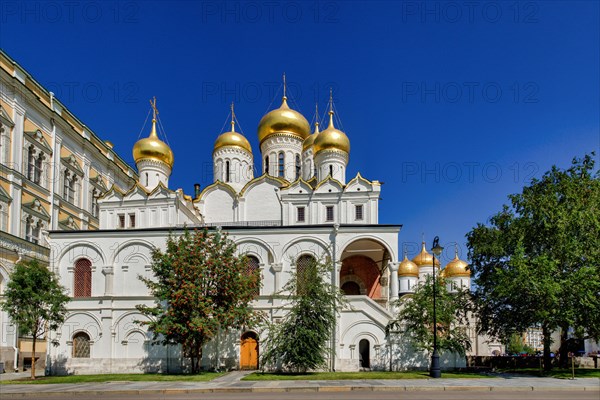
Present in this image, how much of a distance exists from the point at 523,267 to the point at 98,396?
19.2 meters

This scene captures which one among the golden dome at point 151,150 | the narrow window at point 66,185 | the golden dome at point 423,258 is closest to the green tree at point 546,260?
the golden dome at point 151,150

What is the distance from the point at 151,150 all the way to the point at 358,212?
1780 cm

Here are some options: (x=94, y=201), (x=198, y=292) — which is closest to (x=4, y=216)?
(x=94, y=201)

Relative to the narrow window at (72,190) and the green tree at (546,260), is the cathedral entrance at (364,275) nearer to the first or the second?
the green tree at (546,260)

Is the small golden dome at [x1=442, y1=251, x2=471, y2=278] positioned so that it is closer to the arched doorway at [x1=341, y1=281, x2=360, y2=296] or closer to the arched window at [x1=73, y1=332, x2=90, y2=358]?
the arched doorway at [x1=341, y1=281, x2=360, y2=296]

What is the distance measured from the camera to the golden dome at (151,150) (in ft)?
146

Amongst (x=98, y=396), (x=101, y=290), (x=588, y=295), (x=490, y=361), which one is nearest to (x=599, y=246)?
(x=588, y=295)

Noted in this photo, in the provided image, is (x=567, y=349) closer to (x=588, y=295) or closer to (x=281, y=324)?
(x=588, y=295)

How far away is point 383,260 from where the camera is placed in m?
37.4

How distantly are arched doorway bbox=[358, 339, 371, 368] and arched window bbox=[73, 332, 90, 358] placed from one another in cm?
1547

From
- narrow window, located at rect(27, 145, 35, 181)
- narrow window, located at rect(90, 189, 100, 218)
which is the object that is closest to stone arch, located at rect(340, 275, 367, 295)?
narrow window, located at rect(27, 145, 35, 181)

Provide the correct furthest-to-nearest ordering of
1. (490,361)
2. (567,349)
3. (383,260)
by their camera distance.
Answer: (383,260)
(490,361)
(567,349)

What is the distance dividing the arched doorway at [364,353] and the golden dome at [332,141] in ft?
52.4

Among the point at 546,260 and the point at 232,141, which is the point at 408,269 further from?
the point at 546,260
